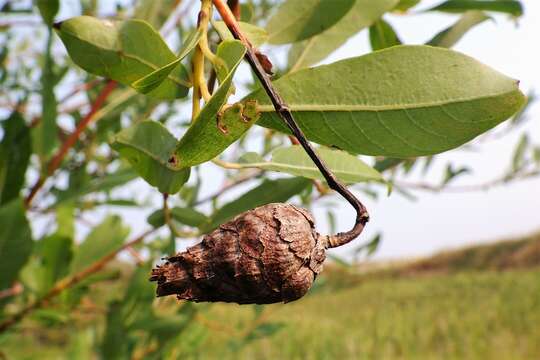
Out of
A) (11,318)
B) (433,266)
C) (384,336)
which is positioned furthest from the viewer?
(433,266)

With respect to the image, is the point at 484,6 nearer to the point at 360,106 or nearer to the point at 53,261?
the point at 360,106

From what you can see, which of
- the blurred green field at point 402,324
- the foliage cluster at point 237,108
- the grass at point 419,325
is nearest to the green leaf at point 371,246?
the foliage cluster at point 237,108

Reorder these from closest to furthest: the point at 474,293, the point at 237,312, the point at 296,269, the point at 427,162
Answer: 1. the point at 296,269
2. the point at 427,162
3. the point at 237,312
4. the point at 474,293

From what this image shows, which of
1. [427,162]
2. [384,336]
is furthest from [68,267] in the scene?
[384,336]

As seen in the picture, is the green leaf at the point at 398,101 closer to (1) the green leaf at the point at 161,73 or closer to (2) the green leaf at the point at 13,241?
(1) the green leaf at the point at 161,73

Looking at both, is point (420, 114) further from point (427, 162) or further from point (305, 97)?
point (427, 162)
